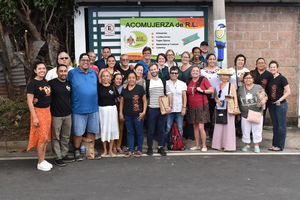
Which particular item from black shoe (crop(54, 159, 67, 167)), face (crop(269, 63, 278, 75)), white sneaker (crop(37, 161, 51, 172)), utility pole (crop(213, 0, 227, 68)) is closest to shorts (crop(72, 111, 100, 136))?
black shoe (crop(54, 159, 67, 167))

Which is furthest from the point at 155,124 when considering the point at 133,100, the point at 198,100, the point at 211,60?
the point at 211,60

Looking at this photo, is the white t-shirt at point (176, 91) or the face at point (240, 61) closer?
the white t-shirt at point (176, 91)

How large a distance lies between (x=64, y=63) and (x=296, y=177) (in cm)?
424

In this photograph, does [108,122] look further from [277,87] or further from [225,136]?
[277,87]

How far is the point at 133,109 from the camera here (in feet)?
20.0

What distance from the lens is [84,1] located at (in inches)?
332

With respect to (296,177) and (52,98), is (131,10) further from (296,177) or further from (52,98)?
(296,177)

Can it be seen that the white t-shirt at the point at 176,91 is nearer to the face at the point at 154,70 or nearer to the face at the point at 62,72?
the face at the point at 154,70

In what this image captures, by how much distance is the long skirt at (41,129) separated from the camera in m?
5.40

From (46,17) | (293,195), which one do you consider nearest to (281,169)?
(293,195)

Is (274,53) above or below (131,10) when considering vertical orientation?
below

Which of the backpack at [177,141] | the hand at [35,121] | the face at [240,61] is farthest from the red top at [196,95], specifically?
the hand at [35,121]

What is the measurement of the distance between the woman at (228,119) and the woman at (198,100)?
0.22m

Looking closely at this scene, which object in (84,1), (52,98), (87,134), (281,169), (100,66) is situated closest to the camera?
(281,169)
